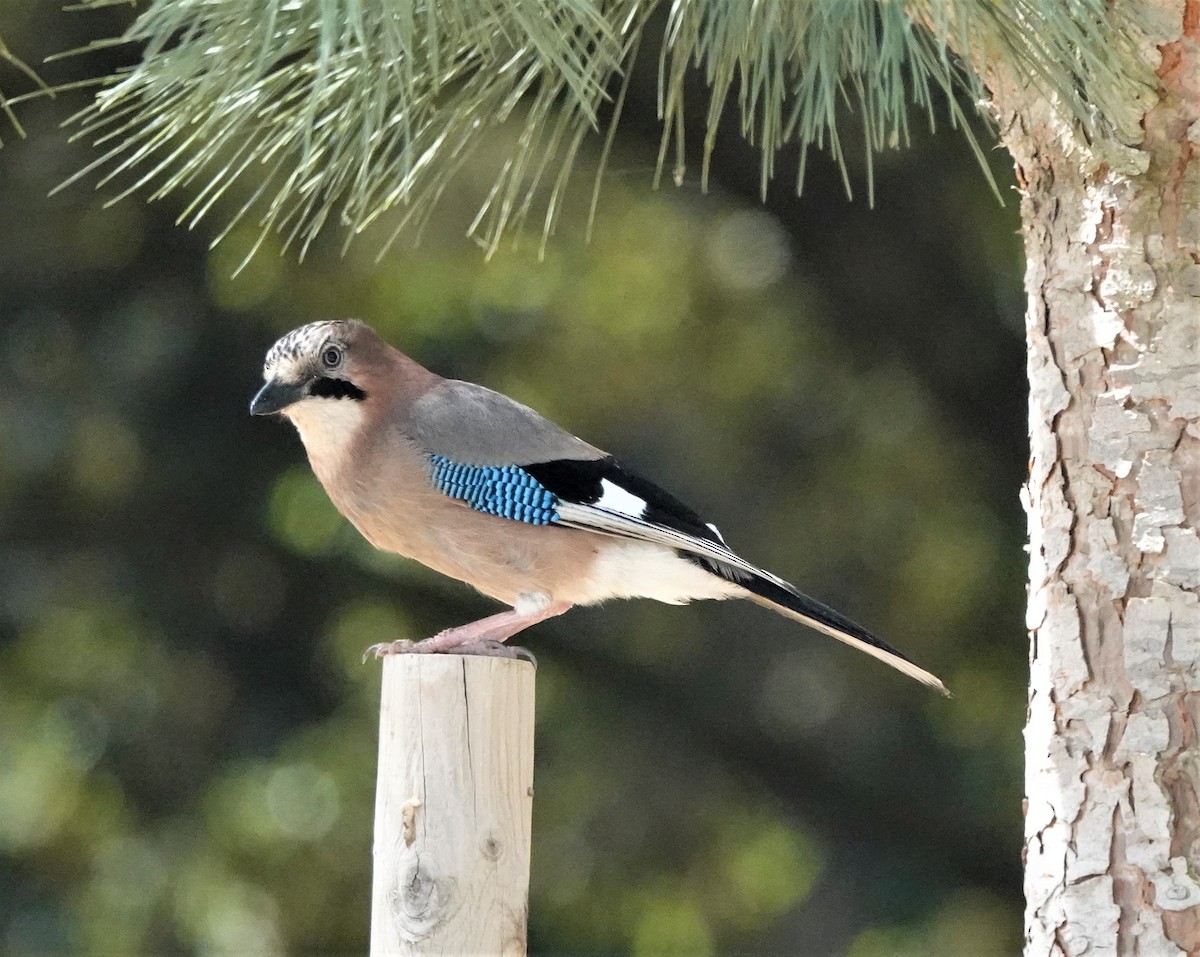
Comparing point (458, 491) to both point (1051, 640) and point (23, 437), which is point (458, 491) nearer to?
point (1051, 640)

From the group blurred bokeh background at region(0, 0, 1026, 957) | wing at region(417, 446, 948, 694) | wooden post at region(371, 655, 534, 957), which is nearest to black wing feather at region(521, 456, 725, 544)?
wing at region(417, 446, 948, 694)

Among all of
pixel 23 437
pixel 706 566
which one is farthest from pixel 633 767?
pixel 706 566

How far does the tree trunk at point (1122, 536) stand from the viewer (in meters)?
2.22

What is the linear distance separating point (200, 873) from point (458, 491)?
2.50 metres

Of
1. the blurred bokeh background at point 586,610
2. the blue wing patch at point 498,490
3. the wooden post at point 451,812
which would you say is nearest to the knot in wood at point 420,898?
the wooden post at point 451,812

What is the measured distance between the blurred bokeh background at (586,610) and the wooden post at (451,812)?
8.56 ft

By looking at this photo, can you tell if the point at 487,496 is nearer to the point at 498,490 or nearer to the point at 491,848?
the point at 498,490

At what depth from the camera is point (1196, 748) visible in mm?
2217

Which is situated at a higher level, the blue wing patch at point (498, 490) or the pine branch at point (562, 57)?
the pine branch at point (562, 57)

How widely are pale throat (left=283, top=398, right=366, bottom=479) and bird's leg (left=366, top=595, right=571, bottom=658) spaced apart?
33cm

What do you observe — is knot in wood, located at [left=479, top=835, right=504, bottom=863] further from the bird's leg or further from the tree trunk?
the tree trunk

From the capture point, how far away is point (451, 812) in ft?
6.66

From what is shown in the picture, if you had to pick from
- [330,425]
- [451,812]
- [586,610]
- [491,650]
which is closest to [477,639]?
[491,650]

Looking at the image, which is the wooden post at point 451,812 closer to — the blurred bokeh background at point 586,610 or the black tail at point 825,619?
the black tail at point 825,619
